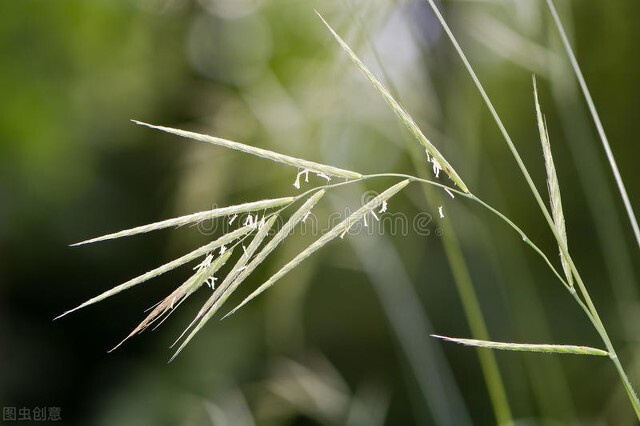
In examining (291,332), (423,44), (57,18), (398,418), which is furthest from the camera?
(57,18)

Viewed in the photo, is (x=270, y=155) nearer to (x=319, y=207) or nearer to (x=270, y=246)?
(x=270, y=246)

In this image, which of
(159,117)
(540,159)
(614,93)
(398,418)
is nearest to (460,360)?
(398,418)

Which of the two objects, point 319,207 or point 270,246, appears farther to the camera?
point 319,207

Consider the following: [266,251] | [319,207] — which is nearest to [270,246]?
[266,251]

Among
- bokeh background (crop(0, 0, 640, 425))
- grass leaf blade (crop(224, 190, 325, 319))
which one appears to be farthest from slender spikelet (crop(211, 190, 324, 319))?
bokeh background (crop(0, 0, 640, 425))

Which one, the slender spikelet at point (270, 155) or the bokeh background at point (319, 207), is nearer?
the slender spikelet at point (270, 155)

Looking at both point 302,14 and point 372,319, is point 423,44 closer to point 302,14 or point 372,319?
point 302,14

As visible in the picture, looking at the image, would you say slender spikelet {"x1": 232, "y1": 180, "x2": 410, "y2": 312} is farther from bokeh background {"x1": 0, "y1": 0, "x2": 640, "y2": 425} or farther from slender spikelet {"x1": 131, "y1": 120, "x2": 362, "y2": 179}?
bokeh background {"x1": 0, "y1": 0, "x2": 640, "y2": 425}

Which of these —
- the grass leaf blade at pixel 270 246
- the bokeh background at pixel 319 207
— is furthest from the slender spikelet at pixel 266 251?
the bokeh background at pixel 319 207

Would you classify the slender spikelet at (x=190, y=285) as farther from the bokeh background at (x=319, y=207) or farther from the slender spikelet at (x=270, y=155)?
the bokeh background at (x=319, y=207)
